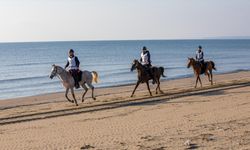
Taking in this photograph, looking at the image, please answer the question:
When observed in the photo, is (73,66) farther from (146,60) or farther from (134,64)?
(146,60)

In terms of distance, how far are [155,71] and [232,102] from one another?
571cm

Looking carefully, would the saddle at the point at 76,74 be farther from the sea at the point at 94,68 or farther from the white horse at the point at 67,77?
the sea at the point at 94,68

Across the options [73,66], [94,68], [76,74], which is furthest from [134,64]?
[94,68]

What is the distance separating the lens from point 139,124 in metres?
16.3

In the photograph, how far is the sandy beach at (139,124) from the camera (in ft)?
43.1

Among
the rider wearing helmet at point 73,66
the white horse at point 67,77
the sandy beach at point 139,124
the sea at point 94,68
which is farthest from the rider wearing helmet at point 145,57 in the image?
the sea at point 94,68

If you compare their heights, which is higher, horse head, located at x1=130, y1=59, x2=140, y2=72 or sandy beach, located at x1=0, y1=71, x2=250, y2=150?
horse head, located at x1=130, y1=59, x2=140, y2=72

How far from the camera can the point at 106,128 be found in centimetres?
1581

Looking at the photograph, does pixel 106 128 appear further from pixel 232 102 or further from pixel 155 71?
pixel 155 71

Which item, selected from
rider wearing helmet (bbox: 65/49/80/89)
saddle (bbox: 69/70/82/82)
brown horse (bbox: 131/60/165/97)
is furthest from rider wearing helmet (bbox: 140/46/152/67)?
rider wearing helmet (bbox: 65/49/80/89)

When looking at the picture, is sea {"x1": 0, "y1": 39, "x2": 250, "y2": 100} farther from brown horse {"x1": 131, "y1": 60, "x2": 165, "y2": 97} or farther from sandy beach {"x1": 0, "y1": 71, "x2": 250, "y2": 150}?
sandy beach {"x1": 0, "y1": 71, "x2": 250, "y2": 150}

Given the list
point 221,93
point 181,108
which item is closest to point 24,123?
point 181,108

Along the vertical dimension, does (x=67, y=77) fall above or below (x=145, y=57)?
below

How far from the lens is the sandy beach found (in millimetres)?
13141
